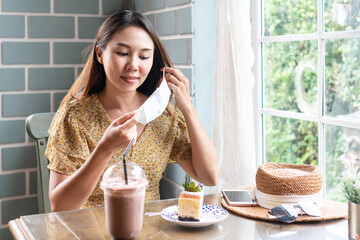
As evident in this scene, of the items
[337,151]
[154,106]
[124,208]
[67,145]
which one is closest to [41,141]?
[67,145]

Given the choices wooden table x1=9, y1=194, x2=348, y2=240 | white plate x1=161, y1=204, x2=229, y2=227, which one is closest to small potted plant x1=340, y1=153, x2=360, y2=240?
wooden table x1=9, y1=194, x2=348, y2=240

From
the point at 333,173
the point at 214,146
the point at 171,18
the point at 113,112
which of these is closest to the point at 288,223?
the point at 333,173

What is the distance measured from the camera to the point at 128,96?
194 centimetres

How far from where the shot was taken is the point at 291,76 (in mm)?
1977

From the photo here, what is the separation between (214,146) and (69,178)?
2.04 ft

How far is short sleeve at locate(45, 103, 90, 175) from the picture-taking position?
68.2 inches

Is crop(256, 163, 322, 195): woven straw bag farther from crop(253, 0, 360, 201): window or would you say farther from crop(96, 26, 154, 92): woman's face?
crop(96, 26, 154, 92): woman's face

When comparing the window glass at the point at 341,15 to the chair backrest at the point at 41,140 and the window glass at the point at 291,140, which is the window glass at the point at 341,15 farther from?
the chair backrest at the point at 41,140

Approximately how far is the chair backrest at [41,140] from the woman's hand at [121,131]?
77cm

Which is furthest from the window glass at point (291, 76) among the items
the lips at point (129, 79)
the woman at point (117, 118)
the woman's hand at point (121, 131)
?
the woman's hand at point (121, 131)

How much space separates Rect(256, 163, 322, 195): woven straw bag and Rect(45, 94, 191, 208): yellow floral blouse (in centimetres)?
48

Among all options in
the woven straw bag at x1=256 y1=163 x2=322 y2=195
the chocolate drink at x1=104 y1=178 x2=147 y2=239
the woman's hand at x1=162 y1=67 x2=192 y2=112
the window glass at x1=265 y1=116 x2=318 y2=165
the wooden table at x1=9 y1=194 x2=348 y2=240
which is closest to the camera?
the chocolate drink at x1=104 y1=178 x2=147 y2=239

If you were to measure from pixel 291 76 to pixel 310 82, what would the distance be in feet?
0.32

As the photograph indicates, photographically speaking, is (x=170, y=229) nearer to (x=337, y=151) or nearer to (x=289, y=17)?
(x=337, y=151)
